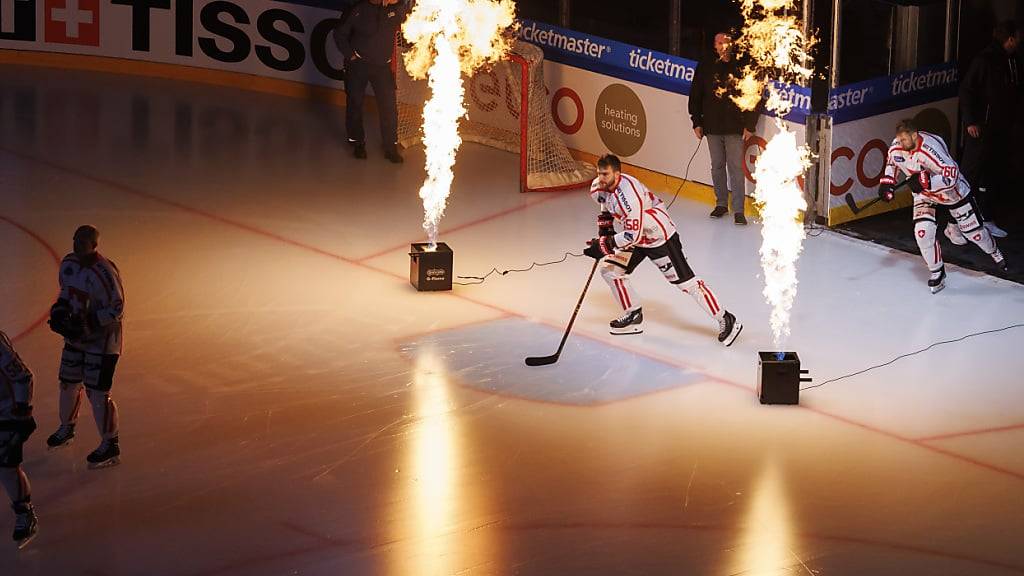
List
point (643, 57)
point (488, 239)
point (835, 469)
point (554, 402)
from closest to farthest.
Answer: point (835, 469) < point (554, 402) < point (488, 239) < point (643, 57)

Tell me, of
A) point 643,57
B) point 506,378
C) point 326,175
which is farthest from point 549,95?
point 506,378

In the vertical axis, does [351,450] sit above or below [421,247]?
below

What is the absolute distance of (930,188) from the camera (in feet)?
39.9

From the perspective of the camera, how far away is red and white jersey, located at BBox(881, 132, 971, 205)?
12.1 meters

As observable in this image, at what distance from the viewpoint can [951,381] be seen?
34.2 ft

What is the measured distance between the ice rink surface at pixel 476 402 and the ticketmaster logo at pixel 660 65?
134cm

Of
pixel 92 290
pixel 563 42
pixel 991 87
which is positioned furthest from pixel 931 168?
pixel 92 290

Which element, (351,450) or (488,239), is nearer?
(351,450)

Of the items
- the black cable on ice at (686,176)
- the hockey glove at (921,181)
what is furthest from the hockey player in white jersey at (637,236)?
the black cable on ice at (686,176)

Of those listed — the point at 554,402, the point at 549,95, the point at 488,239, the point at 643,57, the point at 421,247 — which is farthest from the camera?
the point at 549,95

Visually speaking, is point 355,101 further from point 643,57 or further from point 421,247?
point 421,247

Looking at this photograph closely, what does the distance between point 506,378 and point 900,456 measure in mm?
2655

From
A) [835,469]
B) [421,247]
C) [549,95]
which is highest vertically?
[549,95]

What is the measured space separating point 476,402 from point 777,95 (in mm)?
5648
